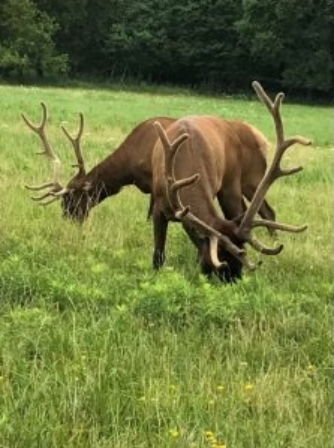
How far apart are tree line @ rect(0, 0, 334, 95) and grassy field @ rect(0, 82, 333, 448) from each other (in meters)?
42.1

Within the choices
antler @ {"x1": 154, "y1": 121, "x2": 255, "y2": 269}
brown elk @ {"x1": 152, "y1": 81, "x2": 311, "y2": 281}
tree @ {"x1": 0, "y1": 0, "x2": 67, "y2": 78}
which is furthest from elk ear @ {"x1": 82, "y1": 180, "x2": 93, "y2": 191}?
tree @ {"x1": 0, "y1": 0, "x2": 67, "y2": 78}

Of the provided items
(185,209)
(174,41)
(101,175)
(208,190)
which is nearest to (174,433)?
(185,209)

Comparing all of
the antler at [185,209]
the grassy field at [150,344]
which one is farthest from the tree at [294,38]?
the antler at [185,209]

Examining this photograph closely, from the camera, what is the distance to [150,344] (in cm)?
509

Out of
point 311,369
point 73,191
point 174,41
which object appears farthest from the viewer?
point 174,41

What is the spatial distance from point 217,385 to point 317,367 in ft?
2.21

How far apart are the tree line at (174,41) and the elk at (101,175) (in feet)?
131

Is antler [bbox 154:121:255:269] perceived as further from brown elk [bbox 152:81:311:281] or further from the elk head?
the elk head

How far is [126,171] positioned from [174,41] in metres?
46.9

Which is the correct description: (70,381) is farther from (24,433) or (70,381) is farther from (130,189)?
(130,189)

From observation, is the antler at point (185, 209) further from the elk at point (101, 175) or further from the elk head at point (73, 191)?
the elk head at point (73, 191)

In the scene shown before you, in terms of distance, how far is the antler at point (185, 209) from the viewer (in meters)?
6.35

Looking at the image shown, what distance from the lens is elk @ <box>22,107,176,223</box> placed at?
30.3ft

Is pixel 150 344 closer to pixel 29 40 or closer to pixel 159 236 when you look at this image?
pixel 159 236
